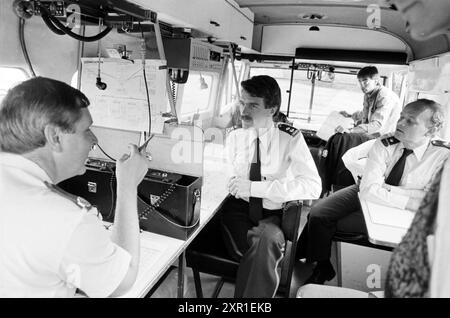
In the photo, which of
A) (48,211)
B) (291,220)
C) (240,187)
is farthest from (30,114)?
(291,220)

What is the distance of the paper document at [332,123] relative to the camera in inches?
185

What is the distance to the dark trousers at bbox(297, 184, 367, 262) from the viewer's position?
267 cm

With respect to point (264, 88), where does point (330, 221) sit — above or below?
below

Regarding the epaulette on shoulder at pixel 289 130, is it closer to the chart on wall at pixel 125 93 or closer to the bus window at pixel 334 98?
the chart on wall at pixel 125 93

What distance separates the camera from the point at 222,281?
264 cm

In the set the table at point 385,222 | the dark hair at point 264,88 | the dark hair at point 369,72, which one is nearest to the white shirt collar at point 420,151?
the table at point 385,222

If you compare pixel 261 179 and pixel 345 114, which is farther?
pixel 345 114

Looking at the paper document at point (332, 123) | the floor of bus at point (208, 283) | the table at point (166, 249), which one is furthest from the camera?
the paper document at point (332, 123)

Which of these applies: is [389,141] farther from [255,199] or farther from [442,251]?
[442,251]

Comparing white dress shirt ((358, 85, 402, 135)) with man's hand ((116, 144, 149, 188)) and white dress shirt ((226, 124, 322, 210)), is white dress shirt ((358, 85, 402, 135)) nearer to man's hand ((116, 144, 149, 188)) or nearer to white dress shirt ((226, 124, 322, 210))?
white dress shirt ((226, 124, 322, 210))

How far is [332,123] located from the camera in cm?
484

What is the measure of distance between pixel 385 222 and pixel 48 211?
193 centimetres

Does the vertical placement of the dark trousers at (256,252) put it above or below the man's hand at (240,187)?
below

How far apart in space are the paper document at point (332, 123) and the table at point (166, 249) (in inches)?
102
